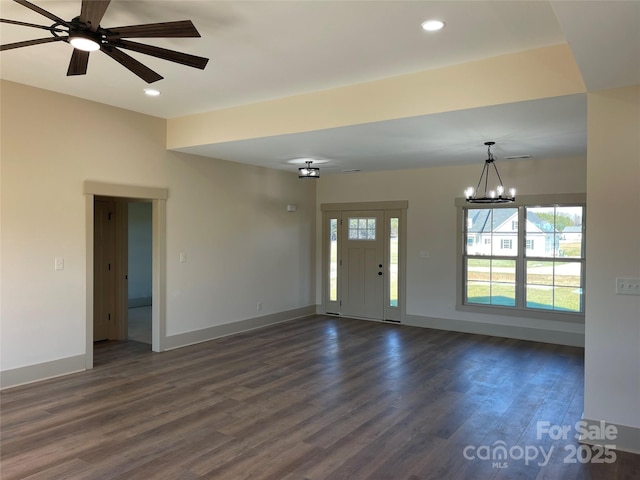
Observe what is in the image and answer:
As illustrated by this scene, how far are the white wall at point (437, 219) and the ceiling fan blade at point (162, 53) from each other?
16.0 ft

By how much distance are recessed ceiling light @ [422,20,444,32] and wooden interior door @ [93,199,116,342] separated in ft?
16.8

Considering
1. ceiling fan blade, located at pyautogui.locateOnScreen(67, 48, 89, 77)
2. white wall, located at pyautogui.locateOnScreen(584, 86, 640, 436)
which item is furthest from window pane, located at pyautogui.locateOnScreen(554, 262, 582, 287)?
ceiling fan blade, located at pyautogui.locateOnScreen(67, 48, 89, 77)

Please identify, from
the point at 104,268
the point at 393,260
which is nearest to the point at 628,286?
the point at 393,260

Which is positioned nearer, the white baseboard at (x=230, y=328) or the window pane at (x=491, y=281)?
the white baseboard at (x=230, y=328)

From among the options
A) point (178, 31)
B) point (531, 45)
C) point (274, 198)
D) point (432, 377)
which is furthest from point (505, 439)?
point (274, 198)

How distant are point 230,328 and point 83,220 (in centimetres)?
272

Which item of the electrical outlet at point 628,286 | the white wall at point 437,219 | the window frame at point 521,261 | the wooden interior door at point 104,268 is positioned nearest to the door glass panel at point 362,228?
the white wall at point 437,219

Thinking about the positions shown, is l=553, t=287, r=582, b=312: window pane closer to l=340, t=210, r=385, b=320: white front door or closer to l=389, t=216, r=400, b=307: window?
l=389, t=216, r=400, b=307: window

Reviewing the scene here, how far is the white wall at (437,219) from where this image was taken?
21.6 feet

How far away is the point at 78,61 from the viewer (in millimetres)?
2953

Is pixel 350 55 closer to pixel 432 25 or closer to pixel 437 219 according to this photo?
pixel 432 25

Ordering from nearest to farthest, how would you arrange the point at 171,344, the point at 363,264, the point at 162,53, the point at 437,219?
the point at 162,53
the point at 171,344
the point at 437,219
the point at 363,264

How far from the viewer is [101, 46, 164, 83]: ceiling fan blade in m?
2.74

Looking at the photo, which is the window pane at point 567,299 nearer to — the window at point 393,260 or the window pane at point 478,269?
the window pane at point 478,269
